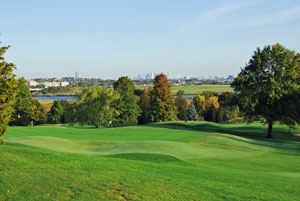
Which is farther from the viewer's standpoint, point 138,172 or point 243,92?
point 243,92

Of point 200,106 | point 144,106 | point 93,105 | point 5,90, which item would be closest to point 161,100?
point 144,106

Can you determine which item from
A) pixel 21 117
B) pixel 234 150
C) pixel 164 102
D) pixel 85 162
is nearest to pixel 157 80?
pixel 164 102

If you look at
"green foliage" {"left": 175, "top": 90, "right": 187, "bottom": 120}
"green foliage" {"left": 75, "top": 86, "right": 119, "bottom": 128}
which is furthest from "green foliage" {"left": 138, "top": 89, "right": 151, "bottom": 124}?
"green foliage" {"left": 75, "top": 86, "right": 119, "bottom": 128}

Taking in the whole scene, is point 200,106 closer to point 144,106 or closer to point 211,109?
point 211,109

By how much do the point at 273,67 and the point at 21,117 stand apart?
63531 mm

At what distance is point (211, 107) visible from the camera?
10412 centimetres

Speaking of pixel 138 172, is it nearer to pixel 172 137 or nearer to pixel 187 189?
pixel 187 189

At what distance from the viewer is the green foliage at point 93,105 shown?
46219 millimetres

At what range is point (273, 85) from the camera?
3503 cm

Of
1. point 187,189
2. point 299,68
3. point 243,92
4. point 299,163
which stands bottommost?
point 299,163

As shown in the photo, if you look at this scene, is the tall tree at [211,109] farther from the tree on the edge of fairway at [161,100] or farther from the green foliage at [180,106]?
the tree on the edge of fairway at [161,100]

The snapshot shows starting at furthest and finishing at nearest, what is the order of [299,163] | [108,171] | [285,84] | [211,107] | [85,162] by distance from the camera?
[211,107] → [285,84] → [299,163] → [85,162] → [108,171]

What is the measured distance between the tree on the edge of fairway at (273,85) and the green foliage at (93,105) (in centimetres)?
2162

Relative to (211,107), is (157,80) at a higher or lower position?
higher
